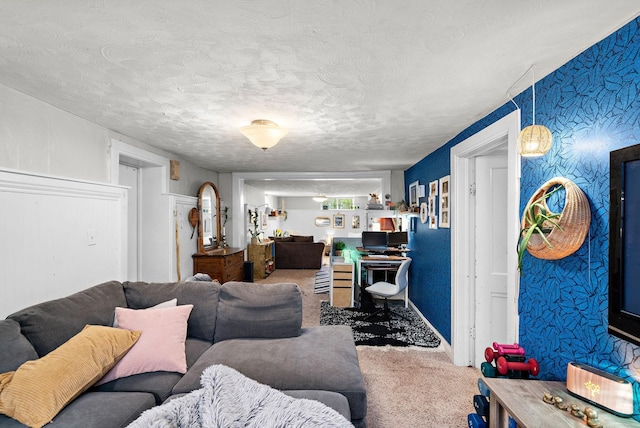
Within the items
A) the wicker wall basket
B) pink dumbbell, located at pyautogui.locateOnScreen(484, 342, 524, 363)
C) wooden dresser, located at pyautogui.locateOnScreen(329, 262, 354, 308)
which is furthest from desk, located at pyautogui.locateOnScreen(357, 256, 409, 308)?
the wicker wall basket

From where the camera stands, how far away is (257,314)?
2.35m

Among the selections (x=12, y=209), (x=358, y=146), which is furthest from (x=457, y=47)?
(x=12, y=209)

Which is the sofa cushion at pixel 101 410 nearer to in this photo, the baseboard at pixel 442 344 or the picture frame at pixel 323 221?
the baseboard at pixel 442 344

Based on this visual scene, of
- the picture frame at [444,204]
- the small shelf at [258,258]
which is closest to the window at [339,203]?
the small shelf at [258,258]

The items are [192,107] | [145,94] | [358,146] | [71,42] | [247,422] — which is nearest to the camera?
[247,422]

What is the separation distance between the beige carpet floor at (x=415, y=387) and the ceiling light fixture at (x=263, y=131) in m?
2.18

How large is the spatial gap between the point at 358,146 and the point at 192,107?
192 centimetres

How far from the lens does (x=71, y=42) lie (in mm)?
1436

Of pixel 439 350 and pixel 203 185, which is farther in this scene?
pixel 203 185

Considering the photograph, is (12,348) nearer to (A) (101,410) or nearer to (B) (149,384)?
(A) (101,410)

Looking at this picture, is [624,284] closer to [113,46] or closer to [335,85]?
[335,85]

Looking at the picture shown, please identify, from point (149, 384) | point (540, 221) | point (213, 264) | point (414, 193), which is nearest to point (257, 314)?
point (149, 384)

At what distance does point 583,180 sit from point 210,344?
2472 millimetres

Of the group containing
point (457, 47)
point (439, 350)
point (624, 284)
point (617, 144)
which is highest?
point (457, 47)
